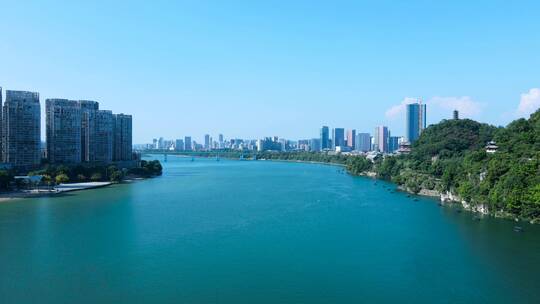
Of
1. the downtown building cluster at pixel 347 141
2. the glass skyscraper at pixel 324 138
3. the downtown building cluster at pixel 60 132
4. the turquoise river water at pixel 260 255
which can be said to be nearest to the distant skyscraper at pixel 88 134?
the downtown building cluster at pixel 60 132

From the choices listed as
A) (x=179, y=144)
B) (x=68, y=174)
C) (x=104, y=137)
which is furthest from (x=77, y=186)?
(x=179, y=144)

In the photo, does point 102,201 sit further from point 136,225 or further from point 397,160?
point 397,160

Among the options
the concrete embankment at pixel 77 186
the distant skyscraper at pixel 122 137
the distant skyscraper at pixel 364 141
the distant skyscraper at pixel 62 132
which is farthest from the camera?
the distant skyscraper at pixel 364 141

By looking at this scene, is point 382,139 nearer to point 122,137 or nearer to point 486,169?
point 122,137

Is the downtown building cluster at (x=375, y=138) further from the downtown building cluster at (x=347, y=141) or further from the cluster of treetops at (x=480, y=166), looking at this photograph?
the cluster of treetops at (x=480, y=166)

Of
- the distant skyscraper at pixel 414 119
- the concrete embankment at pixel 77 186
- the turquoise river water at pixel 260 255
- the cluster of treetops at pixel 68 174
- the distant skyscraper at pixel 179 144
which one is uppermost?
the distant skyscraper at pixel 414 119
